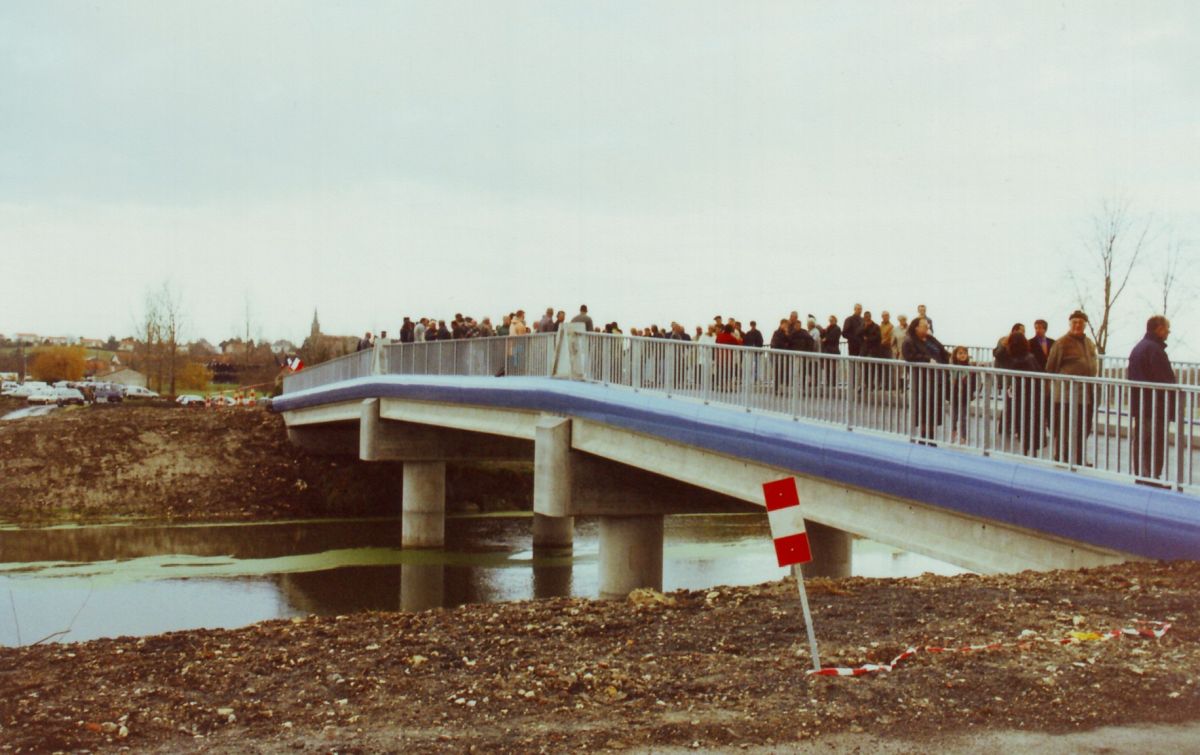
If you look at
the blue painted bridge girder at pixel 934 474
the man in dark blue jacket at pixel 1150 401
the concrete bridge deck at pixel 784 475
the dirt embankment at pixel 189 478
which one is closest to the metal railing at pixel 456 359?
the concrete bridge deck at pixel 784 475

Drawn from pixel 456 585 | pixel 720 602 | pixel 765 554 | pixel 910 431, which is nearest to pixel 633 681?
pixel 720 602

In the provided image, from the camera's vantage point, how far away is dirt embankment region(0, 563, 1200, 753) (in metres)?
6.77

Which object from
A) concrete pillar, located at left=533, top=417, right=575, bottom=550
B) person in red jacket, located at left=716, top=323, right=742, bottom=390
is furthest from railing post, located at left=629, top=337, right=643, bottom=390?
person in red jacket, located at left=716, top=323, right=742, bottom=390

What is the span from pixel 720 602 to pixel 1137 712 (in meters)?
4.91

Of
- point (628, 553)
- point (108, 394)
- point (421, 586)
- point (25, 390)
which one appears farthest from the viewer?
point (25, 390)

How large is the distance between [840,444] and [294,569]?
20.2 meters

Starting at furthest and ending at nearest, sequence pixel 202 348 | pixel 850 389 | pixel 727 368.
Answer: pixel 202 348, pixel 727 368, pixel 850 389

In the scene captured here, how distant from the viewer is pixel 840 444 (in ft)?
47.7

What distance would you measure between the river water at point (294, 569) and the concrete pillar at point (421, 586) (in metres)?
0.05

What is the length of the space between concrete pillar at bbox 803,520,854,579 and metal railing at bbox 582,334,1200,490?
17.3 ft

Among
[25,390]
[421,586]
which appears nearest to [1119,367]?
[421,586]

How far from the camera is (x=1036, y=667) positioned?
25.0ft

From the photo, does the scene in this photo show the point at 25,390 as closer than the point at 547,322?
No

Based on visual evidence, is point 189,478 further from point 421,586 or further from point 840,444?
point 840,444
